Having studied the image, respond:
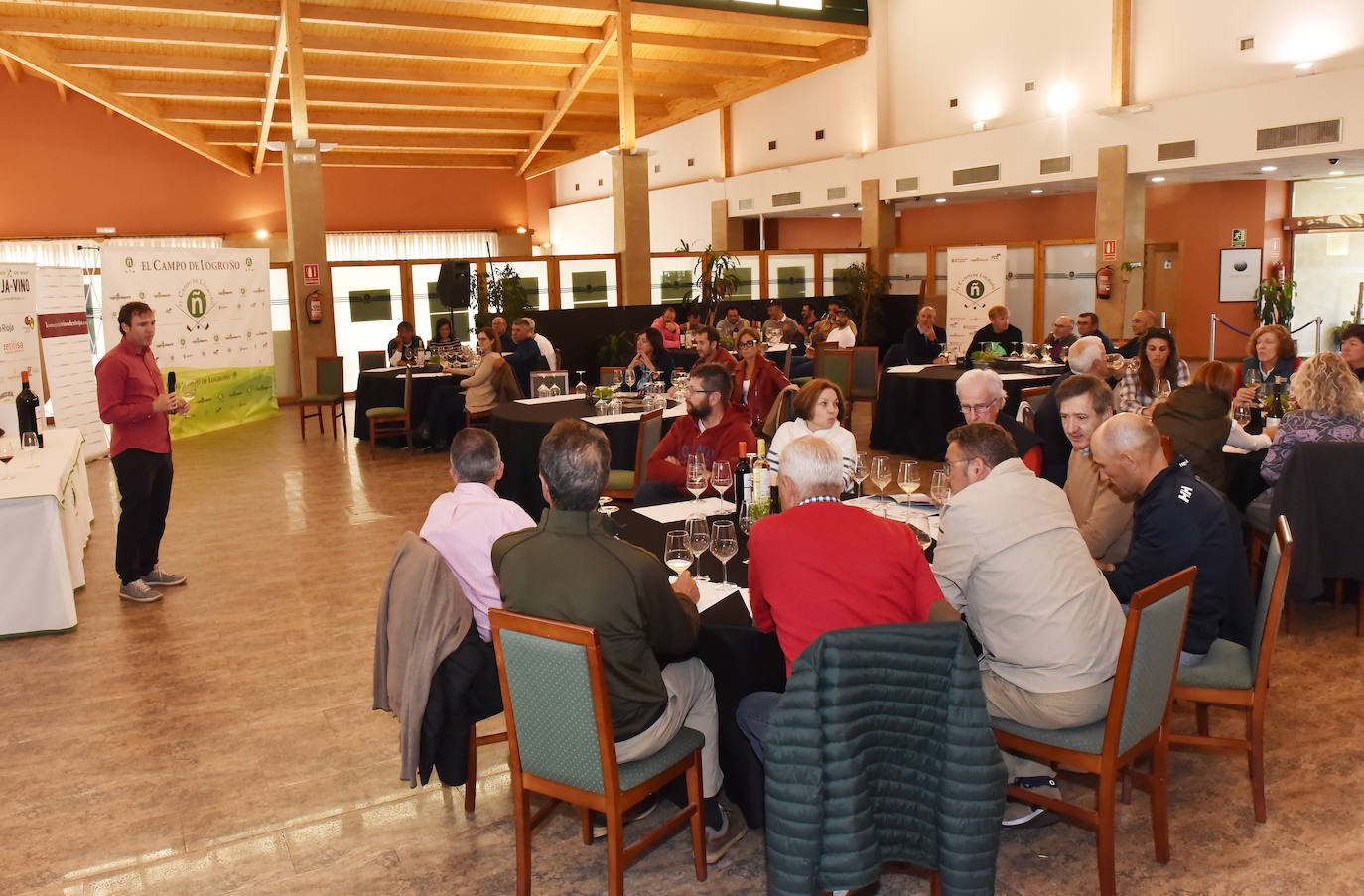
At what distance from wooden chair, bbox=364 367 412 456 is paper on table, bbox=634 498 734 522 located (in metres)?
6.61

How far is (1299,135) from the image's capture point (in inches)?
449

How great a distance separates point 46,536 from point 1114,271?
41.5ft

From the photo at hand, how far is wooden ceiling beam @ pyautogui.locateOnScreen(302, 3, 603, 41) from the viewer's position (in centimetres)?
1266

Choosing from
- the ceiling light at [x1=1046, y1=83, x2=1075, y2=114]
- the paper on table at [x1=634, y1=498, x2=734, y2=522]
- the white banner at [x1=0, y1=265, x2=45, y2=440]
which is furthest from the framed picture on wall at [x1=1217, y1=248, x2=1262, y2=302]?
the white banner at [x1=0, y1=265, x2=45, y2=440]

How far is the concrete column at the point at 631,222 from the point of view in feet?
49.4

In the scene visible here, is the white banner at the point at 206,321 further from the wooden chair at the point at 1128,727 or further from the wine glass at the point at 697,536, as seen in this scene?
the wooden chair at the point at 1128,727

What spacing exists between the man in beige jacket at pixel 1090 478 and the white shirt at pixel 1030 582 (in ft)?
3.23

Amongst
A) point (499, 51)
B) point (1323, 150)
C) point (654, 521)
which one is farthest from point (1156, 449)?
point (499, 51)

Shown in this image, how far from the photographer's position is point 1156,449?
314 centimetres

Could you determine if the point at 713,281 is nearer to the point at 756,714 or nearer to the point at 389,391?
the point at 389,391

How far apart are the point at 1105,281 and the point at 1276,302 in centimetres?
314

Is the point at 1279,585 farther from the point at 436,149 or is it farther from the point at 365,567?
the point at 436,149

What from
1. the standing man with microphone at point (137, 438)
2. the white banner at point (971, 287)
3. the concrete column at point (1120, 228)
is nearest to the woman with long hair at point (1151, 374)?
the standing man with microphone at point (137, 438)

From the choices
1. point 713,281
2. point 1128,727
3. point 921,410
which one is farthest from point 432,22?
point 1128,727
